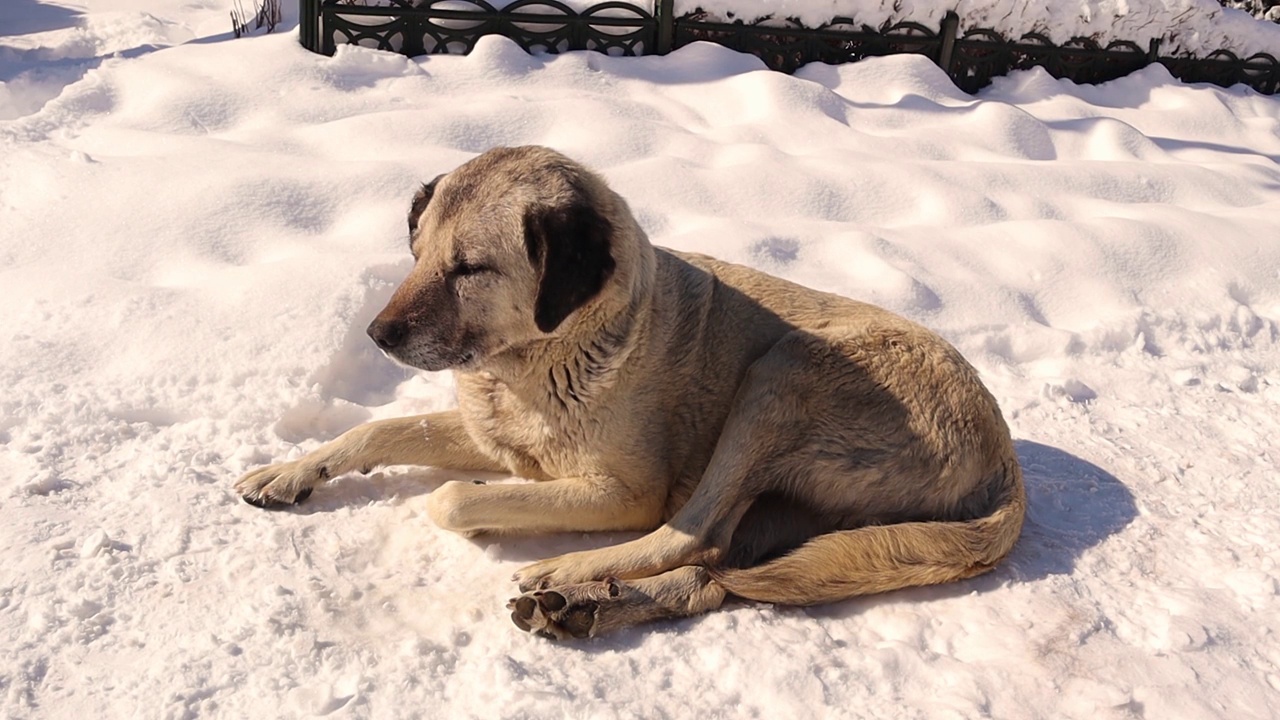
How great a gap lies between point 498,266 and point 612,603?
1222mm

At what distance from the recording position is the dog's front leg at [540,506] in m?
3.45

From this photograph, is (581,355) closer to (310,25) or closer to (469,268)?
(469,268)

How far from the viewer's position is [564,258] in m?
3.29

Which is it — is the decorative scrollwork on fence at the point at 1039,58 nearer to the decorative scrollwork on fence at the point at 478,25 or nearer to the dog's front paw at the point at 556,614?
the decorative scrollwork on fence at the point at 478,25

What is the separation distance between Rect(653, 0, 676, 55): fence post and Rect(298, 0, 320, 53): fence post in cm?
311

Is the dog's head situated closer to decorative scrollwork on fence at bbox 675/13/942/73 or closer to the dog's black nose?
the dog's black nose

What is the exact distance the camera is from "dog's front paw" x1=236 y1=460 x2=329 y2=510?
362cm

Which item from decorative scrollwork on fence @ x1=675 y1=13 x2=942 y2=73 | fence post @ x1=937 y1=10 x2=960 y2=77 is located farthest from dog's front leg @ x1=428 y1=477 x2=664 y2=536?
fence post @ x1=937 y1=10 x2=960 y2=77

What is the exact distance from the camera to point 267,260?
17.8 feet

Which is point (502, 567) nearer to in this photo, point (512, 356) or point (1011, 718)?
point (512, 356)

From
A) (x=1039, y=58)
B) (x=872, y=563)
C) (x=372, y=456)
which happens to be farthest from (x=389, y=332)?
(x=1039, y=58)

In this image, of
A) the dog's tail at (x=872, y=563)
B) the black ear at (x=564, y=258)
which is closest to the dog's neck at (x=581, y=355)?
the black ear at (x=564, y=258)

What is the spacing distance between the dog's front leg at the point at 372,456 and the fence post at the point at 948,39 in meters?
7.86

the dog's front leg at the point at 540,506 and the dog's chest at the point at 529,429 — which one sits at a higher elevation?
the dog's chest at the point at 529,429
